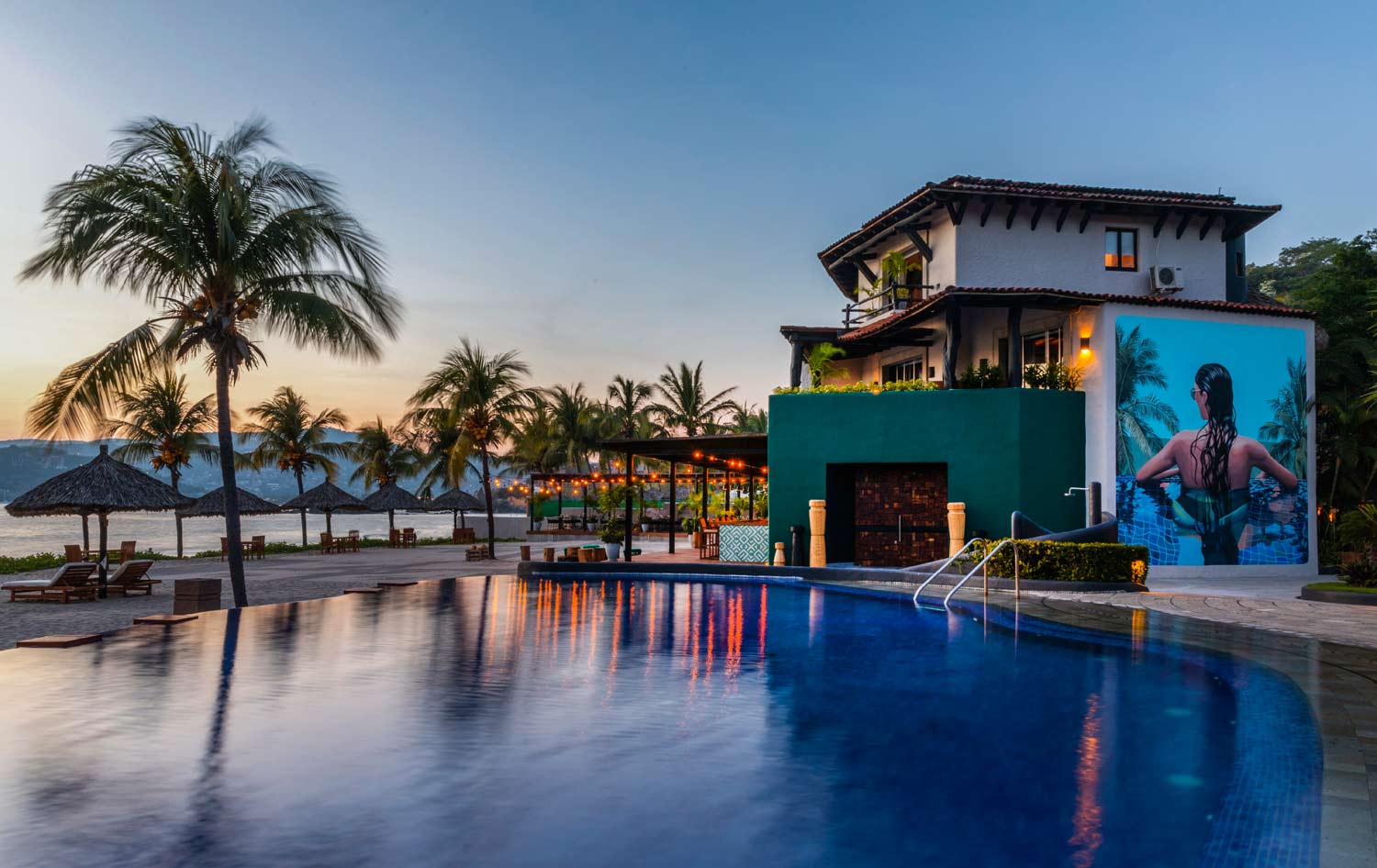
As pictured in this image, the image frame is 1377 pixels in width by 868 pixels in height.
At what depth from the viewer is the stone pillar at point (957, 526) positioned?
63.6ft

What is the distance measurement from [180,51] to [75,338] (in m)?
19.1

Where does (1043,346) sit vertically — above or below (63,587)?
above

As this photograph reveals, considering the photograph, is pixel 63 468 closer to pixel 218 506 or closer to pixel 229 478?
pixel 218 506

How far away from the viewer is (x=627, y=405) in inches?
1921

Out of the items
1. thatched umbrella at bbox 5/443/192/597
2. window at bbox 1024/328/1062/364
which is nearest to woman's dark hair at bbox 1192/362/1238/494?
window at bbox 1024/328/1062/364

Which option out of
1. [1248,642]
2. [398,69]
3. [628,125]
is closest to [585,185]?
[628,125]

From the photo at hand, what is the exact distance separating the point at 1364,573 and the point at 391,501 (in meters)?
35.5

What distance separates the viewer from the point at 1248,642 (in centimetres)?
1028

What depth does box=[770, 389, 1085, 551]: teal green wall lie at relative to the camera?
19.8 m

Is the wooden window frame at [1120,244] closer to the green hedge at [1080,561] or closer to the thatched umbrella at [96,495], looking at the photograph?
the green hedge at [1080,561]

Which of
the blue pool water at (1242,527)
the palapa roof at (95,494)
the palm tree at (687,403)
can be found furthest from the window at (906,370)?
the palapa roof at (95,494)

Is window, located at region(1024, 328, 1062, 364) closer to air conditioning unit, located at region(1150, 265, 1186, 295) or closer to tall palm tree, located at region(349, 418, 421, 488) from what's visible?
air conditioning unit, located at region(1150, 265, 1186, 295)

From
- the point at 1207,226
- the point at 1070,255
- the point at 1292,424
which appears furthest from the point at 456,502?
the point at 1292,424

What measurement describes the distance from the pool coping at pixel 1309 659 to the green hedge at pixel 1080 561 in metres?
0.38
